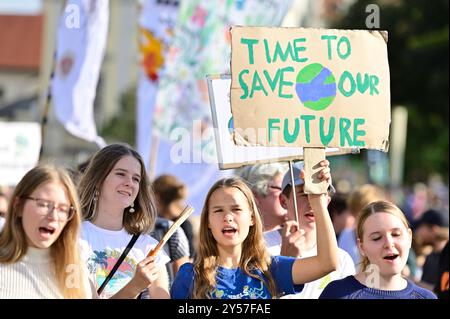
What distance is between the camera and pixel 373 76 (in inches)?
193

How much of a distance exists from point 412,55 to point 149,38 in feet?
79.0

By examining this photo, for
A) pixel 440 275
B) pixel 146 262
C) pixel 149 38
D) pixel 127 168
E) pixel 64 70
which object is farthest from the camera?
pixel 149 38

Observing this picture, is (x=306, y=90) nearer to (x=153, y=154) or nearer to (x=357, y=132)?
(x=357, y=132)

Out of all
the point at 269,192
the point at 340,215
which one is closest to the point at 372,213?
the point at 269,192

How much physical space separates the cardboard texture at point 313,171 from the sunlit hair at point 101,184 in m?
0.80

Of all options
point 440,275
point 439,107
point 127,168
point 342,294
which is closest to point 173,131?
point 440,275

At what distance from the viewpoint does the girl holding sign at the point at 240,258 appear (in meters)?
4.59

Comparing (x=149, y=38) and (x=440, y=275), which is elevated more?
(x=149, y=38)

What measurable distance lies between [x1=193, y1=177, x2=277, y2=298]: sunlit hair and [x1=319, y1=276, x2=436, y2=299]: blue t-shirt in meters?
0.23

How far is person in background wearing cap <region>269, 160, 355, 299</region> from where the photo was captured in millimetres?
5332

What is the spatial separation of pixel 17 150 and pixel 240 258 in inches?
248

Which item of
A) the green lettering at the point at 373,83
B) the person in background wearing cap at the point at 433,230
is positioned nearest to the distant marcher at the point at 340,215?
the person in background wearing cap at the point at 433,230

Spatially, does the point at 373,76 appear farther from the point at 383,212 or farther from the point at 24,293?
the point at 24,293
